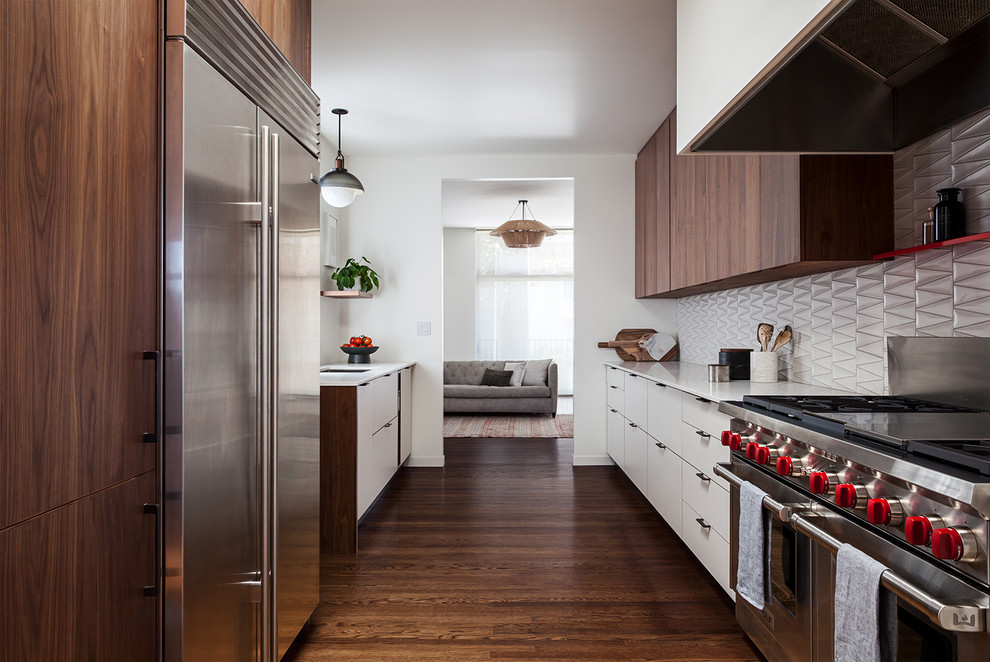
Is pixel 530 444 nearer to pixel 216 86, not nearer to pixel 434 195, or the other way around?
pixel 434 195

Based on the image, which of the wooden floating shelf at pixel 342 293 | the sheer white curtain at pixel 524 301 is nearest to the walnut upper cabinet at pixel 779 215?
the wooden floating shelf at pixel 342 293

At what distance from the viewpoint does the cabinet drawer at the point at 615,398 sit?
4465 millimetres

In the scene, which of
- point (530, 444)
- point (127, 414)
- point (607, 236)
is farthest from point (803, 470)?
point (530, 444)

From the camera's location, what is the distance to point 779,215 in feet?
7.86

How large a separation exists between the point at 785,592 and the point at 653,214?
3.23 meters

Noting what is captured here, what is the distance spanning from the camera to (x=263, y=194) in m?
1.73

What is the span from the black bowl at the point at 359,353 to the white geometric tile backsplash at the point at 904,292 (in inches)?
107

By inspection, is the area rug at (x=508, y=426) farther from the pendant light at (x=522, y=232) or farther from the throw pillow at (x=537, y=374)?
the pendant light at (x=522, y=232)

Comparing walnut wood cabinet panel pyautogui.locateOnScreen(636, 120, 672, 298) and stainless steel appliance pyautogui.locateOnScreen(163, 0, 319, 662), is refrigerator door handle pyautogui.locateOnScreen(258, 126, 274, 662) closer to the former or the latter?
stainless steel appliance pyautogui.locateOnScreen(163, 0, 319, 662)

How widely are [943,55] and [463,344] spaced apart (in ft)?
26.5

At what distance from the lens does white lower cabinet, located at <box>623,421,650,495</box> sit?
3.75 metres

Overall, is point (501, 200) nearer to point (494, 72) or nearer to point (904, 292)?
point (494, 72)

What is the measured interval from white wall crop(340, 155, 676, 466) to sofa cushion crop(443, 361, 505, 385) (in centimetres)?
323

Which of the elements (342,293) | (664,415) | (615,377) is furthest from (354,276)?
(664,415)
